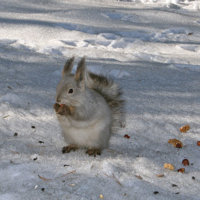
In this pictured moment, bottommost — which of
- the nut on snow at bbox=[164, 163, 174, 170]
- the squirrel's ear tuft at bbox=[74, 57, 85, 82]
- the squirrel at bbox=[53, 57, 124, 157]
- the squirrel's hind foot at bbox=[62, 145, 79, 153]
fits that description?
the squirrel's hind foot at bbox=[62, 145, 79, 153]

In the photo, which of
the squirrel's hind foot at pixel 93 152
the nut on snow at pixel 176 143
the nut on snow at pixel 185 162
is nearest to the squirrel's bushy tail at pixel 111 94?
the squirrel's hind foot at pixel 93 152

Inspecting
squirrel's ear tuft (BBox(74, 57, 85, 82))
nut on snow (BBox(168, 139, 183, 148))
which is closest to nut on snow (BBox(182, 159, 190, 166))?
nut on snow (BBox(168, 139, 183, 148))

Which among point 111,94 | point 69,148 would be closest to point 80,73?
point 111,94

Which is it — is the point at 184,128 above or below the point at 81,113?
below

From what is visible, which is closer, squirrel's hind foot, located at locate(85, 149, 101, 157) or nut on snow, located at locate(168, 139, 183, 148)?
squirrel's hind foot, located at locate(85, 149, 101, 157)

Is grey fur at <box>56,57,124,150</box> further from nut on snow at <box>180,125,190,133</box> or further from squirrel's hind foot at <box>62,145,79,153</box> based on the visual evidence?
nut on snow at <box>180,125,190,133</box>

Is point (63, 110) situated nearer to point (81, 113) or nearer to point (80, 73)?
point (81, 113)

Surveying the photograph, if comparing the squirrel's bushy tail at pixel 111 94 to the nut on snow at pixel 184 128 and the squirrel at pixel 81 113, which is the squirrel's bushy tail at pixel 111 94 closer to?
the squirrel at pixel 81 113

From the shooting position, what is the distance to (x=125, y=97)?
2695 millimetres

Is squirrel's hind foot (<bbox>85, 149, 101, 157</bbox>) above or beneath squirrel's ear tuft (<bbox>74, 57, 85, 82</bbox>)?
beneath

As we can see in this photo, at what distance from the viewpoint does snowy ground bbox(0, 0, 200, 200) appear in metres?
1.54

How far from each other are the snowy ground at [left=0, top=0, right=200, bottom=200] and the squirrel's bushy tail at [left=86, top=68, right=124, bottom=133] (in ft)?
0.58

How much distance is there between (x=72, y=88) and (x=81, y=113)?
0.59ft

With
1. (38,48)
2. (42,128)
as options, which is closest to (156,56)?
(38,48)
